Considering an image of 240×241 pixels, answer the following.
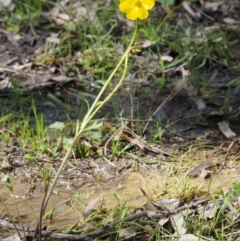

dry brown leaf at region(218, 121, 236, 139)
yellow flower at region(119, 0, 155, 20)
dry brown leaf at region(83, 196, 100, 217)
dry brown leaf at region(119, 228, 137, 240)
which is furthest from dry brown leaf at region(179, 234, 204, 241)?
dry brown leaf at region(218, 121, 236, 139)

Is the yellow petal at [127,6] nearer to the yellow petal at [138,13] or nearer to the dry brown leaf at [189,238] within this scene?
the yellow petal at [138,13]

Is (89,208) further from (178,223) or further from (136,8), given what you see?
(136,8)

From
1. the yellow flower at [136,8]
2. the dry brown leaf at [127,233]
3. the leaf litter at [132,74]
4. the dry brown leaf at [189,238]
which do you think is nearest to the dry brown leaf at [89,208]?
the leaf litter at [132,74]

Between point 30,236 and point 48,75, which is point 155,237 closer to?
point 30,236

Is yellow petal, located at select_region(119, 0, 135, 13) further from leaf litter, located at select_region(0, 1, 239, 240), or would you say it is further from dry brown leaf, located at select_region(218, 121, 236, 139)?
dry brown leaf, located at select_region(218, 121, 236, 139)

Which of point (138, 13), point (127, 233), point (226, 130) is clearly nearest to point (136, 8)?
point (138, 13)

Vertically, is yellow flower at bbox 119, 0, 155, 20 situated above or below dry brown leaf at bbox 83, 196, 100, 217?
above

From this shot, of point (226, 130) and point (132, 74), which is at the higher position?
point (132, 74)

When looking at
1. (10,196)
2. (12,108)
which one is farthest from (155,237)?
(12,108)

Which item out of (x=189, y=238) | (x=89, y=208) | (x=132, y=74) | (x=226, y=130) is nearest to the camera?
(x=189, y=238)
